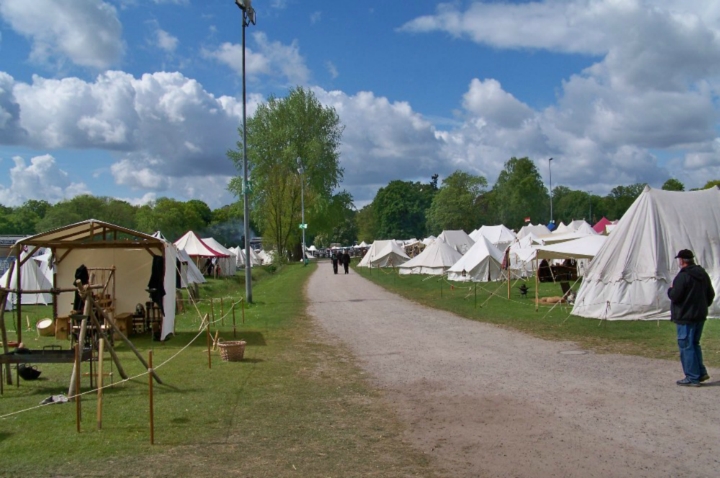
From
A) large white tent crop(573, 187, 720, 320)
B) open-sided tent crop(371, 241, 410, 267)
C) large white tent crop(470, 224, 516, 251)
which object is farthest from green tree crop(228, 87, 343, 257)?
large white tent crop(573, 187, 720, 320)

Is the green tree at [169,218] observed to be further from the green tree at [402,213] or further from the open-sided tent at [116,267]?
the open-sided tent at [116,267]

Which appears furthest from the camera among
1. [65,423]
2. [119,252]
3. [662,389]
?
[119,252]

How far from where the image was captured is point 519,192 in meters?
93.9

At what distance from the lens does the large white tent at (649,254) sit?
669 inches

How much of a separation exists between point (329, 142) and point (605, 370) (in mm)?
57439

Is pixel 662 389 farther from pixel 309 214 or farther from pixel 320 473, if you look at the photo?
pixel 309 214

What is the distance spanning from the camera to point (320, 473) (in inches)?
230

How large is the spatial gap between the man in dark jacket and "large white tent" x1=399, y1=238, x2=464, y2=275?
31.9 meters

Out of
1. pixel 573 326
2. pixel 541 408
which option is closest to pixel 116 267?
pixel 573 326

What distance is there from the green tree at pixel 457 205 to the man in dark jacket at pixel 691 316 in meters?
84.1

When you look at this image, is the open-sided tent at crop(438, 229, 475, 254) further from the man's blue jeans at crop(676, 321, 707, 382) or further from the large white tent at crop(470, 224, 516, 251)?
the man's blue jeans at crop(676, 321, 707, 382)

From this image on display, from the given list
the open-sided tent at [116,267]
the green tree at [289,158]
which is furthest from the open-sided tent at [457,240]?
the open-sided tent at [116,267]

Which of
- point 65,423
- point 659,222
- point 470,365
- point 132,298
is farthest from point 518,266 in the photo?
point 65,423

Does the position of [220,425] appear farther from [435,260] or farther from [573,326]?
[435,260]
